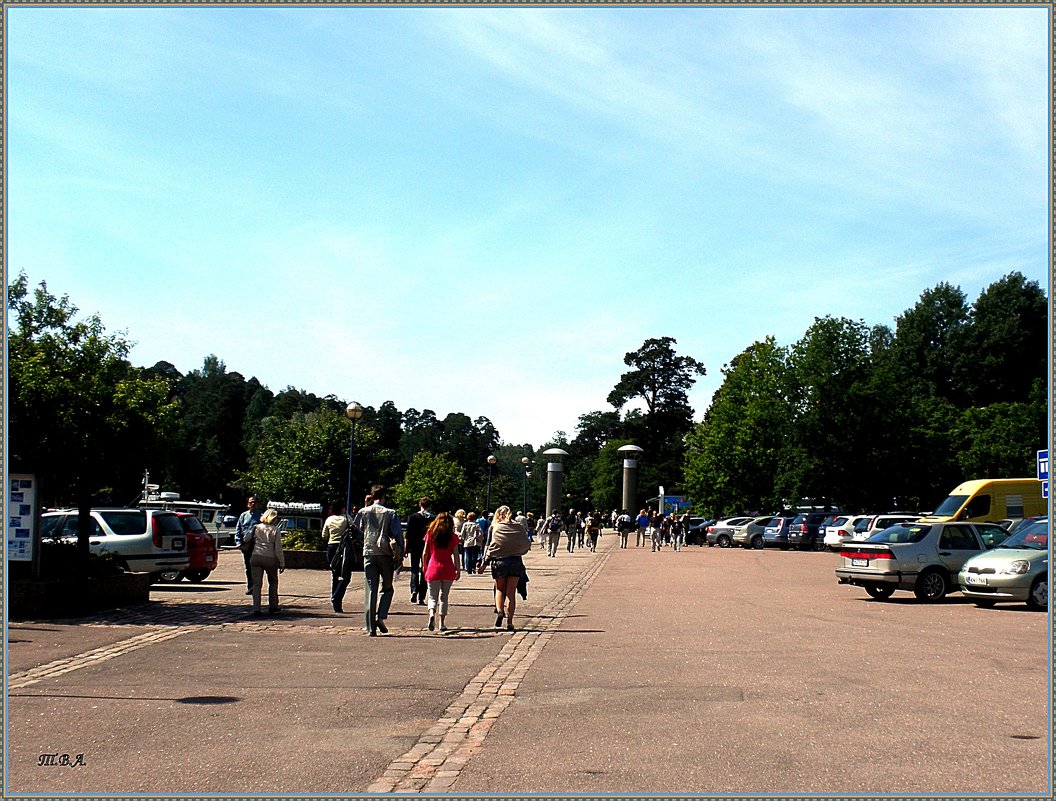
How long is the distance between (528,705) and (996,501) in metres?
32.1

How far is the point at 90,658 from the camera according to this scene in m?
11.4

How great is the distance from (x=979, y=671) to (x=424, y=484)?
81.0 meters

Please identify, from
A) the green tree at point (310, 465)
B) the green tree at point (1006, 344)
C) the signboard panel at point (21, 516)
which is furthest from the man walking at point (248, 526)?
the green tree at point (1006, 344)

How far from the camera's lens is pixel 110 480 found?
16328mm

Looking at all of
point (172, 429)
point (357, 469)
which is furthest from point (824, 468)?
point (172, 429)

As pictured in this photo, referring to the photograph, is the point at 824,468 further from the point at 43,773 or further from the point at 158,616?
the point at 43,773

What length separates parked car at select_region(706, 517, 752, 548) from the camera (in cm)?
5666

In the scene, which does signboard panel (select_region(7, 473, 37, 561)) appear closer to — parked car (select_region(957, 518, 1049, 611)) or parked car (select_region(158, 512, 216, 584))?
parked car (select_region(158, 512, 216, 584))

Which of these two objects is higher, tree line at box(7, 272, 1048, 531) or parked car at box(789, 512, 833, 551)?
tree line at box(7, 272, 1048, 531)

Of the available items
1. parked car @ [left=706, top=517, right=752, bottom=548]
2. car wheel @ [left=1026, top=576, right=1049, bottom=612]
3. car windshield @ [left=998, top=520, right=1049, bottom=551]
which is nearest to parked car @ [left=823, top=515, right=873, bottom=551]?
parked car @ [left=706, top=517, right=752, bottom=548]

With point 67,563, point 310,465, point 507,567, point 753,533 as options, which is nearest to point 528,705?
point 507,567

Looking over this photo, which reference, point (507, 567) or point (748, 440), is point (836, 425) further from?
point (507, 567)

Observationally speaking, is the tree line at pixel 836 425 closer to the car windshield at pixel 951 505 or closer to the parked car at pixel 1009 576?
the parked car at pixel 1009 576

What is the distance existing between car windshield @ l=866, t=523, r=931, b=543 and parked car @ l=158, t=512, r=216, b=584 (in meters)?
13.2
